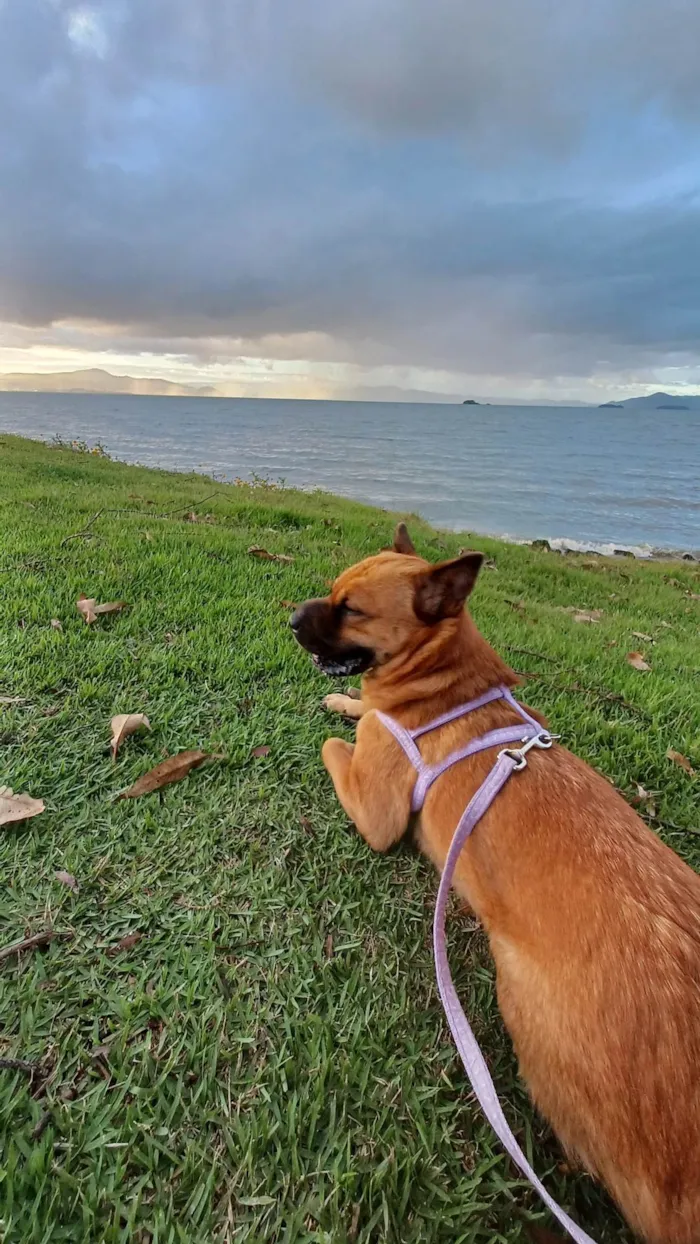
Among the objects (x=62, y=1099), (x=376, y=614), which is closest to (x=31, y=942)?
(x=62, y=1099)

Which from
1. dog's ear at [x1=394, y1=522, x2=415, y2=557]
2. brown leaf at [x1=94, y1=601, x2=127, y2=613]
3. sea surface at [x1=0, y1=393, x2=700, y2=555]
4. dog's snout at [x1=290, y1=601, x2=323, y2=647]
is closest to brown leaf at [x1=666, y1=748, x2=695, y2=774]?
dog's ear at [x1=394, y1=522, x2=415, y2=557]

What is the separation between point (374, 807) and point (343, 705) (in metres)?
1.04

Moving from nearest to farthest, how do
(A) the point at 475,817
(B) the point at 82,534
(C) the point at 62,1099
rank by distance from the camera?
1. (C) the point at 62,1099
2. (A) the point at 475,817
3. (B) the point at 82,534

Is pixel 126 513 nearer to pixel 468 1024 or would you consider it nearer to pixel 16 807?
pixel 16 807

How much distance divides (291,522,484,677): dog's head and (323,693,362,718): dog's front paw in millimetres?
572

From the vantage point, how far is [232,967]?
2.03 meters

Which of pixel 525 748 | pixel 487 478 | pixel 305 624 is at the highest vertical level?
pixel 305 624

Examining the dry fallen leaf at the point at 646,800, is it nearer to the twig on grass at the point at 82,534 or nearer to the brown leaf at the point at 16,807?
the brown leaf at the point at 16,807

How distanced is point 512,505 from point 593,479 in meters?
16.3

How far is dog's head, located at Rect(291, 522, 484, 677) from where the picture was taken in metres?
2.79

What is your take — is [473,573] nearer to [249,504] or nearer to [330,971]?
[330,971]

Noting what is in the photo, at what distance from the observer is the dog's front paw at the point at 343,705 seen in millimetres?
3515

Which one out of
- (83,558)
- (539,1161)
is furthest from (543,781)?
(83,558)

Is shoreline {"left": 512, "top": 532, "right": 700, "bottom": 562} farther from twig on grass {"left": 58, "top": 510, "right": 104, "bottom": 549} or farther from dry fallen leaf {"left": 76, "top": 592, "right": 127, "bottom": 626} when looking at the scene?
dry fallen leaf {"left": 76, "top": 592, "right": 127, "bottom": 626}
